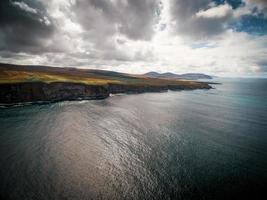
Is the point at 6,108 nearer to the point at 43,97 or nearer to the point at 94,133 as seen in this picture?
the point at 43,97

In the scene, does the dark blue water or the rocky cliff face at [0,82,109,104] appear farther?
the rocky cliff face at [0,82,109,104]

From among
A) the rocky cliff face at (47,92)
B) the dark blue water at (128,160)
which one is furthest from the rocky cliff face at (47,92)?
the dark blue water at (128,160)

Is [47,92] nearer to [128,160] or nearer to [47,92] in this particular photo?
[47,92]

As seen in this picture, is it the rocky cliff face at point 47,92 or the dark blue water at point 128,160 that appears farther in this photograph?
the rocky cliff face at point 47,92

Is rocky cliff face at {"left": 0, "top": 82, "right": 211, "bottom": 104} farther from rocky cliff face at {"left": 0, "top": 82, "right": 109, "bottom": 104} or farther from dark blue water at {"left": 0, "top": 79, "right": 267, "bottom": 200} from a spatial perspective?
dark blue water at {"left": 0, "top": 79, "right": 267, "bottom": 200}

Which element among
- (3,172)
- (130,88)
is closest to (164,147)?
(3,172)

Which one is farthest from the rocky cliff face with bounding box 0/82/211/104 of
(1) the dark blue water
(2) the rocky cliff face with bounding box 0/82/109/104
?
(1) the dark blue water

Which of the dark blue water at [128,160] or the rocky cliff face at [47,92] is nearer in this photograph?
the dark blue water at [128,160]

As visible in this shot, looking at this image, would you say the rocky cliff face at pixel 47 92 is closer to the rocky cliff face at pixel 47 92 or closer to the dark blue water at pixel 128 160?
the rocky cliff face at pixel 47 92
